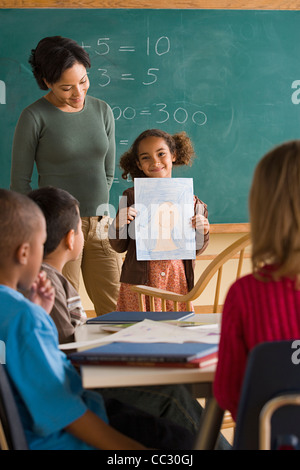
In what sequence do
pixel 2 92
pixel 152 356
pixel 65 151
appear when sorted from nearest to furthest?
pixel 152 356, pixel 65 151, pixel 2 92

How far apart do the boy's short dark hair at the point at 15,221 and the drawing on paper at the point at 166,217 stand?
1.23m

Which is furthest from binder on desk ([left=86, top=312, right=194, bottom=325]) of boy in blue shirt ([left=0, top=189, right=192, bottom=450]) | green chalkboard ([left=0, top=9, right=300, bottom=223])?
green chalkboard ([left=0, top=9, right=300, bottom=223])

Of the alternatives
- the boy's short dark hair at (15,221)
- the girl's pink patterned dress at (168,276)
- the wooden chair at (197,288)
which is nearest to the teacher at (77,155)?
the girl's pink patterned dress at (168,276)

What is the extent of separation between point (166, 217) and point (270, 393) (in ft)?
5.31

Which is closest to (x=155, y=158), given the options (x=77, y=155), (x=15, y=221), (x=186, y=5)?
(x=77, y=155)

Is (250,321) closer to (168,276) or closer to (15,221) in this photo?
(15,221)

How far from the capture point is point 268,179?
3.39ft

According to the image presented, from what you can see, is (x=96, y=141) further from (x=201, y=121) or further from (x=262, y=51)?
(x=262, y=51)

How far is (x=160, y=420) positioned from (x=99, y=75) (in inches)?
127

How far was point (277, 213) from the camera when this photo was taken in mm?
1012

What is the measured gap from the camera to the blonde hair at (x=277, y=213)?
1008 mm

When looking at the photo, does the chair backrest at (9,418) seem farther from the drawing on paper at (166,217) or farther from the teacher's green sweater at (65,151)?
the teacher's green sweater at (65,151)

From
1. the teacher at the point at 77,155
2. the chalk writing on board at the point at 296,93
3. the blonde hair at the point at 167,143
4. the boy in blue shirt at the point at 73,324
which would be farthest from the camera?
the chalk writing on board at the point at 296,93

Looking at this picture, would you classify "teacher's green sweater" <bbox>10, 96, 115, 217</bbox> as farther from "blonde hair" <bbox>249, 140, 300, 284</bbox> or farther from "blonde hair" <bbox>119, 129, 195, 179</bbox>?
"blonde hair" <bbox>249, 140, 300, 284</bbox>
